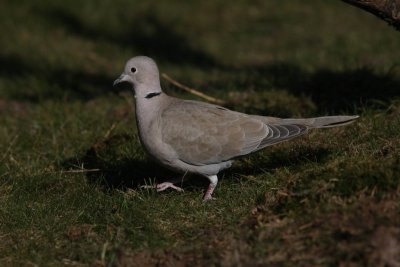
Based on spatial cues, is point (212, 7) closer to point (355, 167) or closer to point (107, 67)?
point (107, 67)

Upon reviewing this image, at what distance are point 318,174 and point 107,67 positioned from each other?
5.72 meters

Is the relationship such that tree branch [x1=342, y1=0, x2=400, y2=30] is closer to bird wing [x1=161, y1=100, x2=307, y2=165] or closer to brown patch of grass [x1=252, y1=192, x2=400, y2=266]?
bird wing [x1=161, y1=100, x2=307, y2=165]

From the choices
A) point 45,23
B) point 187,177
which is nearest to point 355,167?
point 187,177

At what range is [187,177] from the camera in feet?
18.6

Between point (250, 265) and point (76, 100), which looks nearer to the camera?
point (250, 265)

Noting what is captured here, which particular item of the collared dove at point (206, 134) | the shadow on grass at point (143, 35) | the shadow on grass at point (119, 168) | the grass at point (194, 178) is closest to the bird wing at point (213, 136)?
the collared dove at point (206, 134)

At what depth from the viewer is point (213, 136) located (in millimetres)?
5059

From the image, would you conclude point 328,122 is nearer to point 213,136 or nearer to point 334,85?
point 213,136

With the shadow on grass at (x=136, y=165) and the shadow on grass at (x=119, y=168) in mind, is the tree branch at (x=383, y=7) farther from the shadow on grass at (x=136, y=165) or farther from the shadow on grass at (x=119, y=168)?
the shadow on grass at (x=119, y=168)

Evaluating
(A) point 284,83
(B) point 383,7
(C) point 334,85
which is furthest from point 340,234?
(A) point 284,83

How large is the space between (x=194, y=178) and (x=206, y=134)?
718 millimetres

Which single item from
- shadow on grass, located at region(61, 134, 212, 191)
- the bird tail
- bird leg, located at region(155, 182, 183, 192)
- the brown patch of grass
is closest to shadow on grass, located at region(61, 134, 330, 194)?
shadow on grass, located at region(61, 134, 212, 191)

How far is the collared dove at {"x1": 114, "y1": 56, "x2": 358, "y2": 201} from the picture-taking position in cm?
502

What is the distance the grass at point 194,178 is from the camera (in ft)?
13.6
